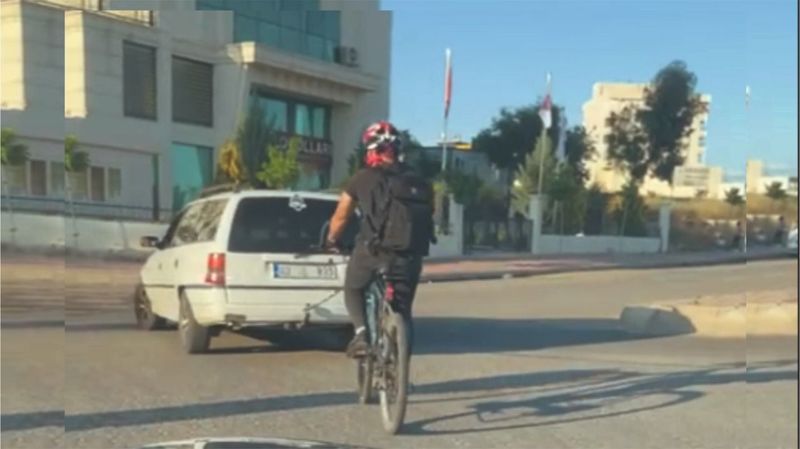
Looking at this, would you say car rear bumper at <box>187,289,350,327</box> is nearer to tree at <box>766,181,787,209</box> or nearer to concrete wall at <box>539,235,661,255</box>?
concrete wall at <box>539,235,661,255</box>

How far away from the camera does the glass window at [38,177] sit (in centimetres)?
304

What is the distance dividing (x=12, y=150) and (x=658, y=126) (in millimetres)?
2218

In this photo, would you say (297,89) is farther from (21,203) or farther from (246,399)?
(246,399)

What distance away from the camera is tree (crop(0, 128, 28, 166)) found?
9.93 ft

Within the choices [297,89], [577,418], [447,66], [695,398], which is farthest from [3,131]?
[695,398]

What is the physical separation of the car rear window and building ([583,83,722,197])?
3.12ft

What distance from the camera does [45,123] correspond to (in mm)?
3020

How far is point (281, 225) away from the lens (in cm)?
464

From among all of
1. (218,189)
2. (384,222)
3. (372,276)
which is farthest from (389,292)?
(218,189)

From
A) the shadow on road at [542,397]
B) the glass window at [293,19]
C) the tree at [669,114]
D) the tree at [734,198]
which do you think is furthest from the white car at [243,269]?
the tree at [734,198]

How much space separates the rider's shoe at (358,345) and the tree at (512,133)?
123 cm

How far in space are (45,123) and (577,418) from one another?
2.93m

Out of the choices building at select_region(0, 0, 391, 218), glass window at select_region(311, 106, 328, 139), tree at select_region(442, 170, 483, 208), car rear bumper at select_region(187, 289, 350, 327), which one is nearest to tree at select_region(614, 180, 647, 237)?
tree at select_region(442, 170, 483, 208)

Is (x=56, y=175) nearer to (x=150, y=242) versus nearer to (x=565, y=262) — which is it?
Result: (x=150, y=242)
